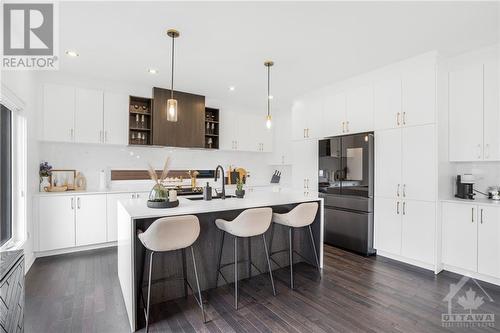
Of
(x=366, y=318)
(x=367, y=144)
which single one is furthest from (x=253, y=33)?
(x=366, y=318)

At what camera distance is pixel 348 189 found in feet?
12.5

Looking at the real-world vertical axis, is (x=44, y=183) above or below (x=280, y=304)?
above

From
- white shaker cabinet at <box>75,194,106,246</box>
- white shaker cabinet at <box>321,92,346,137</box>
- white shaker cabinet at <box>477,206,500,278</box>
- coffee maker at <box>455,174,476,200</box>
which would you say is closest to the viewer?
white shaker cabinet at <box>477,206,500,278</box>

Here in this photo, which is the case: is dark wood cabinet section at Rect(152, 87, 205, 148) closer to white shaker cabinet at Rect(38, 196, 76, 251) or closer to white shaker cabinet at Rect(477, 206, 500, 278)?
white shaker cabinet at Rect(38, 196, 76, 251)

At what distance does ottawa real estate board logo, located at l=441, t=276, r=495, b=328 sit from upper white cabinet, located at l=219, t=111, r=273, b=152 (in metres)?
4.07

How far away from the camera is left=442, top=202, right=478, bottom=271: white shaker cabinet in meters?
2.82

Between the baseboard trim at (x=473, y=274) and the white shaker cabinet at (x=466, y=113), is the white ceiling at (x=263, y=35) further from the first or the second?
the baseboard trim at (x=473, y=274)

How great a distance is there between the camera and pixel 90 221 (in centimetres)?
377

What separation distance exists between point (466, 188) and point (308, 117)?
8.14ft

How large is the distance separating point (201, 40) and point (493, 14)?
2.75 metres

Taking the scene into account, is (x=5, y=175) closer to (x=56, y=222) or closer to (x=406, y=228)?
(x=56, y=222)

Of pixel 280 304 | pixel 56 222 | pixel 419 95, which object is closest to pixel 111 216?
pixel 56 222

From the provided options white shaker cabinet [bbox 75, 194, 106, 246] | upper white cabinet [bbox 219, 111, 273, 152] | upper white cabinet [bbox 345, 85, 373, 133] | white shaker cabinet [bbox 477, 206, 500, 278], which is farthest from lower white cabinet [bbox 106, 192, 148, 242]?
white shaker cabinet [bbox 477, 206, 500, 278]

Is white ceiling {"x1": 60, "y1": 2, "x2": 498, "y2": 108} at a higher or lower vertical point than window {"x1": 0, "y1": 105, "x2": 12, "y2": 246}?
higher
